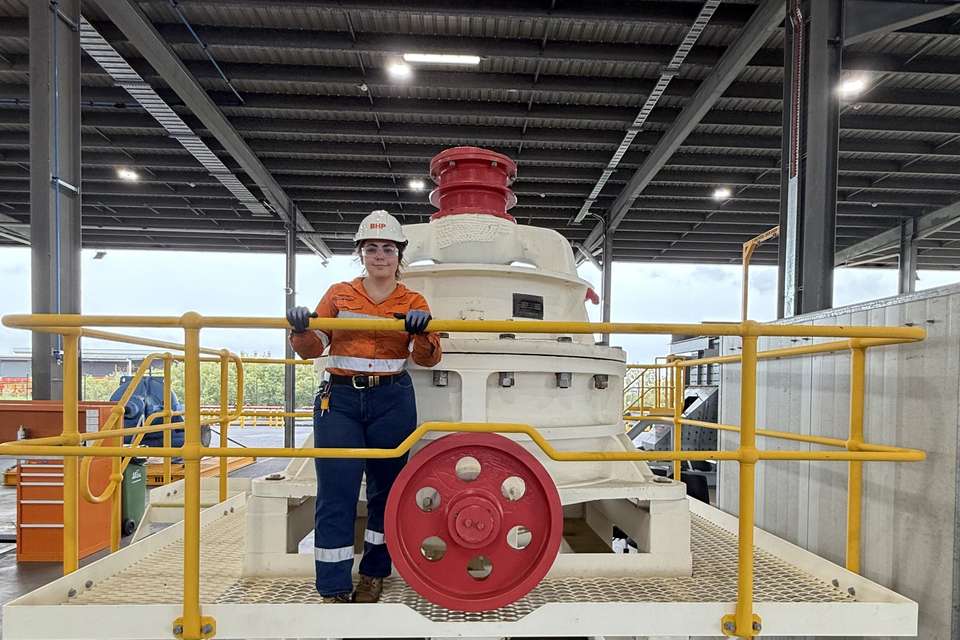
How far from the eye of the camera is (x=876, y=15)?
15.7ft

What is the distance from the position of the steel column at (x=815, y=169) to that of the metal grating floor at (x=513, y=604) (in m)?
2.61

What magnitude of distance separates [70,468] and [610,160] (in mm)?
10275

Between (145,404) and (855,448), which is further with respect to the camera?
(145,404)

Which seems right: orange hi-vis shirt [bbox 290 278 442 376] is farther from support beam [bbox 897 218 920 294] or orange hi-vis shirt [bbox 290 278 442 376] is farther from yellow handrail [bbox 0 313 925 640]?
support beam [bbox 897 218 920 294]

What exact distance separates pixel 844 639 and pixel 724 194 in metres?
11.5

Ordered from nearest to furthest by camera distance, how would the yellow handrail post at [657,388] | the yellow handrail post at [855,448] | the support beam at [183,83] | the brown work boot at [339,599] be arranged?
the brown work boot at [339,599]
the yellow handrail post at [855,448]
the support beam at [183,83]
the yellow handrail post at [657,388]

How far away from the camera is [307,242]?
16234 millimetres

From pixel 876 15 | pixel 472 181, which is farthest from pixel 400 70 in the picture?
pixel 876 15

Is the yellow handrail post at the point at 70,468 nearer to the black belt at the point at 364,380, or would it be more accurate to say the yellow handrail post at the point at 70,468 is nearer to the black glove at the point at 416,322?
the black belt at the point at 364,380

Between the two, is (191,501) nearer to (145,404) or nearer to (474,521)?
(474,521)

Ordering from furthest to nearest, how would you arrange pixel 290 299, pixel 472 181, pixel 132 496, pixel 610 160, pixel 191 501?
1. pixel 290 299
2. pixel 610 160
3. pixel 132 496
4. pixel 472 181
5. pixel 191 501

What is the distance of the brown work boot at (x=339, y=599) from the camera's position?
2.45 meters

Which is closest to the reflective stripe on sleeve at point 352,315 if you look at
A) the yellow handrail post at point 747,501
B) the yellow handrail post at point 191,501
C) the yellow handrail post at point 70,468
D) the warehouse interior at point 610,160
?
the yellow handrail post at point 191,501

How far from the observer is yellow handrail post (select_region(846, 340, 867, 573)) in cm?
274
